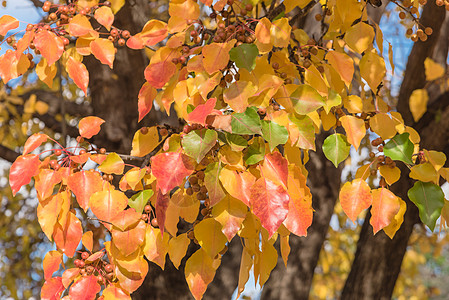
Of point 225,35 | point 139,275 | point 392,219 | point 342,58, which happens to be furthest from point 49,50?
point 392,219

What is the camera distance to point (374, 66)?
1104mm

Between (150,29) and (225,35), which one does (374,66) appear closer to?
(225,35)

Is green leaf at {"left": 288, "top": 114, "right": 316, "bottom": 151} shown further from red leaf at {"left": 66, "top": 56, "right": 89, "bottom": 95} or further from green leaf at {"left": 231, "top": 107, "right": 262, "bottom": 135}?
red leaf at {"left": 66, "top": 56, "right": 89, "bottom": 95}

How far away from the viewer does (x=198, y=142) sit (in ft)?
2.90

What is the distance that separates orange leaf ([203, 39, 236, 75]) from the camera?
3.15 feet

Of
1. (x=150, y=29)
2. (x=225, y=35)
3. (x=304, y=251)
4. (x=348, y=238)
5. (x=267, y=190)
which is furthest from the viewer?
(x=348, y=238)

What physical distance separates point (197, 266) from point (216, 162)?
28 cm

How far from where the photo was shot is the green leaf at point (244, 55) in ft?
3.23

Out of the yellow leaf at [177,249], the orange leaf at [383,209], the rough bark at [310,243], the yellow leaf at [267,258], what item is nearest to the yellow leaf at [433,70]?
the rough bark at [310,243]

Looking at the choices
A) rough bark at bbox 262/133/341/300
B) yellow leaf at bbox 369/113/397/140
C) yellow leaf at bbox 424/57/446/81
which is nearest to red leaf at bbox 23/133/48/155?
yellow leaf at bbox 369/113/397/140

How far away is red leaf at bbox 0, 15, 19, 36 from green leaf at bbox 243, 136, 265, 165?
0.66 m

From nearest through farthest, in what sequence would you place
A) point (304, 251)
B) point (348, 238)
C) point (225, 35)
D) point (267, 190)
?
1. point (267, 190)
2. point (225, 35)
3. point (304, 251)
4. point (348, 238)

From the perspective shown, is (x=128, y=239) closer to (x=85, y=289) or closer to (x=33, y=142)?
(x=85, y=289)

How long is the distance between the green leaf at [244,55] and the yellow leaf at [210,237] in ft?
1.10
